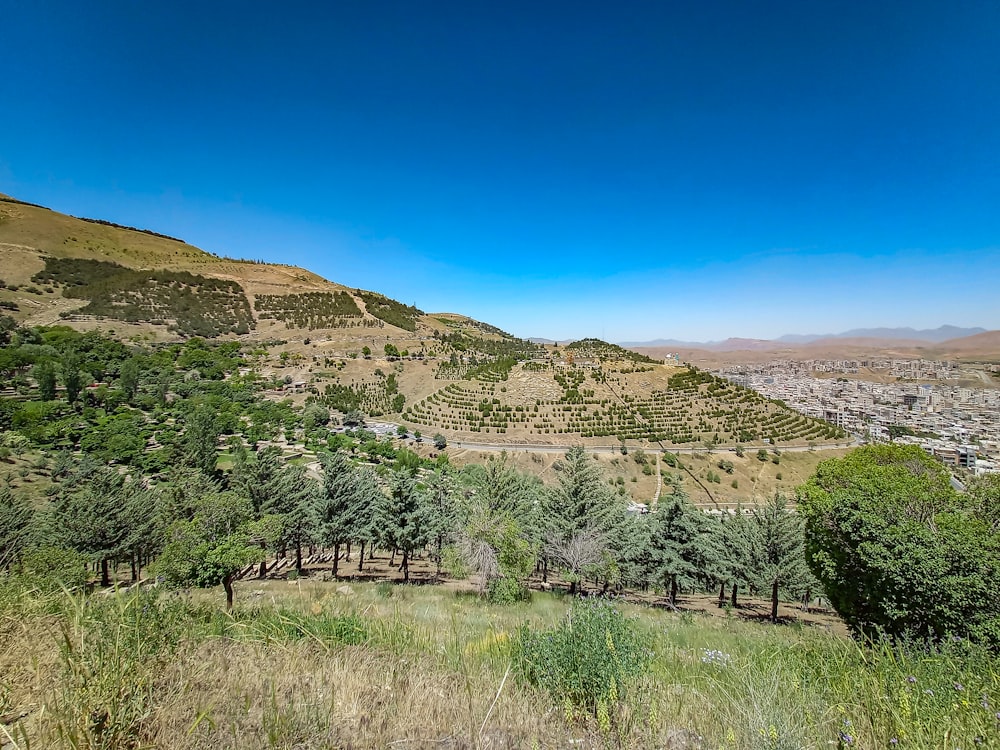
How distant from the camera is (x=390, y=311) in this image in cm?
10781

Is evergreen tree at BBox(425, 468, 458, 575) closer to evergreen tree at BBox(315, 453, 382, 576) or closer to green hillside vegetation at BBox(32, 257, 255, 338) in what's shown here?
evergreen tree at BBox(315, 453, 382, 576)

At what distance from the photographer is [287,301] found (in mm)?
92312

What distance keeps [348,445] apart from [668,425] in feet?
162

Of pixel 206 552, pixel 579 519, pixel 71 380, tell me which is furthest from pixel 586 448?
pixel 71 380

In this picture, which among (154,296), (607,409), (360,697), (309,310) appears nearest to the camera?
Answer: (360,697)

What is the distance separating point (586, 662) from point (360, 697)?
65.3 inches

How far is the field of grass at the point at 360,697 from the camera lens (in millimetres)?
1948

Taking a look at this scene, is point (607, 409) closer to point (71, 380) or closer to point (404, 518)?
point (404, 518)

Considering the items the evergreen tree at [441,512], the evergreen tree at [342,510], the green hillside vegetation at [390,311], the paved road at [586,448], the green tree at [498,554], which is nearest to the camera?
the green tree at [498,554]

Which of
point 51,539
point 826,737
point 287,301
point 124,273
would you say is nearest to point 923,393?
point 826,737

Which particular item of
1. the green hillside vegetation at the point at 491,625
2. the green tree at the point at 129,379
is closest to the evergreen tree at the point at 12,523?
the green hillside vegetation at the point at 491,625

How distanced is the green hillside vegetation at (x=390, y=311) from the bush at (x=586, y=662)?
3777 inches

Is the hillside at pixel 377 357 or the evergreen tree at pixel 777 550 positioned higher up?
the hillside at pixel 377 357

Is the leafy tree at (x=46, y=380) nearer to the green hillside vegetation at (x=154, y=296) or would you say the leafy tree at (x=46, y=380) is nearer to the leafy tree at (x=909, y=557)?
the green hillside vegetation at (x=154, y=296)
